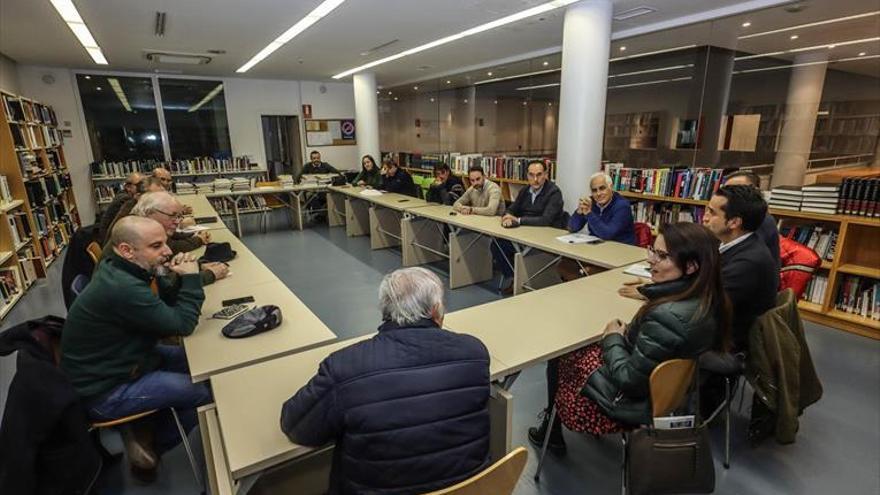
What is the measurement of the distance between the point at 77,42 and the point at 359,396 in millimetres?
7320

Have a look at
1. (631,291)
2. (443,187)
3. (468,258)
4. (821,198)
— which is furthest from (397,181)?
(821,198)

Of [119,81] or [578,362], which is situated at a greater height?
[119,81]

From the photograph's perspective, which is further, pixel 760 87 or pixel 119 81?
pixel 119 81

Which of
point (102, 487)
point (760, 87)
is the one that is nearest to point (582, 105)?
point (760, 87)

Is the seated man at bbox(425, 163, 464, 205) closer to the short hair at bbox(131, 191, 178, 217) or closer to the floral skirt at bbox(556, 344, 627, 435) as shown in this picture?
the short hair at bbox(131, 191, 178, 217)

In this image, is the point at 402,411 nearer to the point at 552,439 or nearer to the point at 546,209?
the point at 552,439

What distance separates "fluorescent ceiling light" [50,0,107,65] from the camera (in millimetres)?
4184

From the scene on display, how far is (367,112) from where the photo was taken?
894 cm

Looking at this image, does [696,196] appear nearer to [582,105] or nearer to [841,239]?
[841,239]

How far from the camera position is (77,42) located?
19.0ft

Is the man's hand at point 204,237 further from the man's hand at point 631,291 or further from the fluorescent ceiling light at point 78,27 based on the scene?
the man's hand at point 631,291

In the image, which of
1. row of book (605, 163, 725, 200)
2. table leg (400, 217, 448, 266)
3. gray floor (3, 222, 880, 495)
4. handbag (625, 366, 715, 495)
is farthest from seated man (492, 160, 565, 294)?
handbag (625, 366, 715, 495)

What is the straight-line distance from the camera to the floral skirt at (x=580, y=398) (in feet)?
5.96

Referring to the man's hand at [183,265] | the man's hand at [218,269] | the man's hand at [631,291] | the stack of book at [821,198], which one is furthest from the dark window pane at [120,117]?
the stack of book at [821,198]
